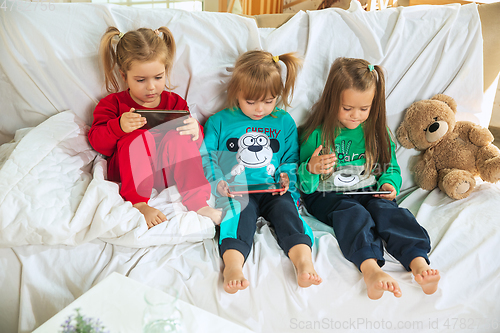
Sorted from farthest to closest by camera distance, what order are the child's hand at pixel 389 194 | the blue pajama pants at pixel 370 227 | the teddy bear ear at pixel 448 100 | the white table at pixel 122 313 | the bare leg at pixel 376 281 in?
the teddy bear ear at pixel 448 100 < the child's hand at pixel 389 194 < the blue pajama pants at pixel 370 227 < the bare leg at pixel 376 281 < the white table at pixel 122 313

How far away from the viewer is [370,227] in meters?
0.99

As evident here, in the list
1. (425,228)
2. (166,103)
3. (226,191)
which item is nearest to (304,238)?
(226,191)

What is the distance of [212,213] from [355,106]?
564 millimetres

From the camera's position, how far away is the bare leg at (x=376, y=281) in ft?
2.62

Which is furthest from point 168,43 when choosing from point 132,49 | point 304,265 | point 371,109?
point 304,265

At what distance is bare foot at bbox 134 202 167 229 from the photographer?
3.05 ft

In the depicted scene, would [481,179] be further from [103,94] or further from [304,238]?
[103,94]

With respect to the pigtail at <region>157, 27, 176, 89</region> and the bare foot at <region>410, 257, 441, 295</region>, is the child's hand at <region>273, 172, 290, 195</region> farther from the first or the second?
the pigtail at <region>157, 27, 176, 89</region>

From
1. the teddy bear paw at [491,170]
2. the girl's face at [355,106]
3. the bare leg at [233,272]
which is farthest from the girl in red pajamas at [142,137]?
the teddy bear paw at [491,170]

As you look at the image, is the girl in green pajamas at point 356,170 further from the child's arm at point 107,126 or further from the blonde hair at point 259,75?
the child's arm at point 107,126

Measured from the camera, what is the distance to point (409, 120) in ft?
4.09

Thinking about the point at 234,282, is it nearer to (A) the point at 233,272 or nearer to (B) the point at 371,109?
(A) the point at 233,272

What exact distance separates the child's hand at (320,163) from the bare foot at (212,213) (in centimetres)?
33

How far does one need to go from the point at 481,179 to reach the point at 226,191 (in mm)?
891
